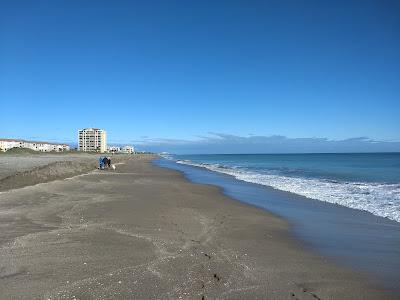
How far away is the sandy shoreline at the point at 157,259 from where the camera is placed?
5.40 metres

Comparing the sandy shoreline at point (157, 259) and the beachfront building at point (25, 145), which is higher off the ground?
the beachfront building at point (25, 145)

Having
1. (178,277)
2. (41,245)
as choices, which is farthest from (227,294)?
(41,245)

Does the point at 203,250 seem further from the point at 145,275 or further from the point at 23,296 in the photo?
the point at 23,296

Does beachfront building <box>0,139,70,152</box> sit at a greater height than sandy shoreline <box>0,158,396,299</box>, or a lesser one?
greater

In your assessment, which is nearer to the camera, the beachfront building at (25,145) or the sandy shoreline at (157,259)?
the sandy shoreline at (157,259)

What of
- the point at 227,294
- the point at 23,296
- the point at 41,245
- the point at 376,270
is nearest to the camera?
the point at 23,296

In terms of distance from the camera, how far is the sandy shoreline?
5398 mm

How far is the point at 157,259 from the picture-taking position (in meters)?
6.88

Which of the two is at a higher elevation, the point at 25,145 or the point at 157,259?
the point at 25,145

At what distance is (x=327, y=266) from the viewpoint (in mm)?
6879

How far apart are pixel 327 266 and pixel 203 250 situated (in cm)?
234

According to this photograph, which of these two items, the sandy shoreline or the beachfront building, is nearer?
the sandy shoreline

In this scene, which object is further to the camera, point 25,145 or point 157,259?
point 25,145

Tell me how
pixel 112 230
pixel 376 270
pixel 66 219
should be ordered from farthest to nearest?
pixel 66 219 → pixel 112 230 → pixel 376 270
